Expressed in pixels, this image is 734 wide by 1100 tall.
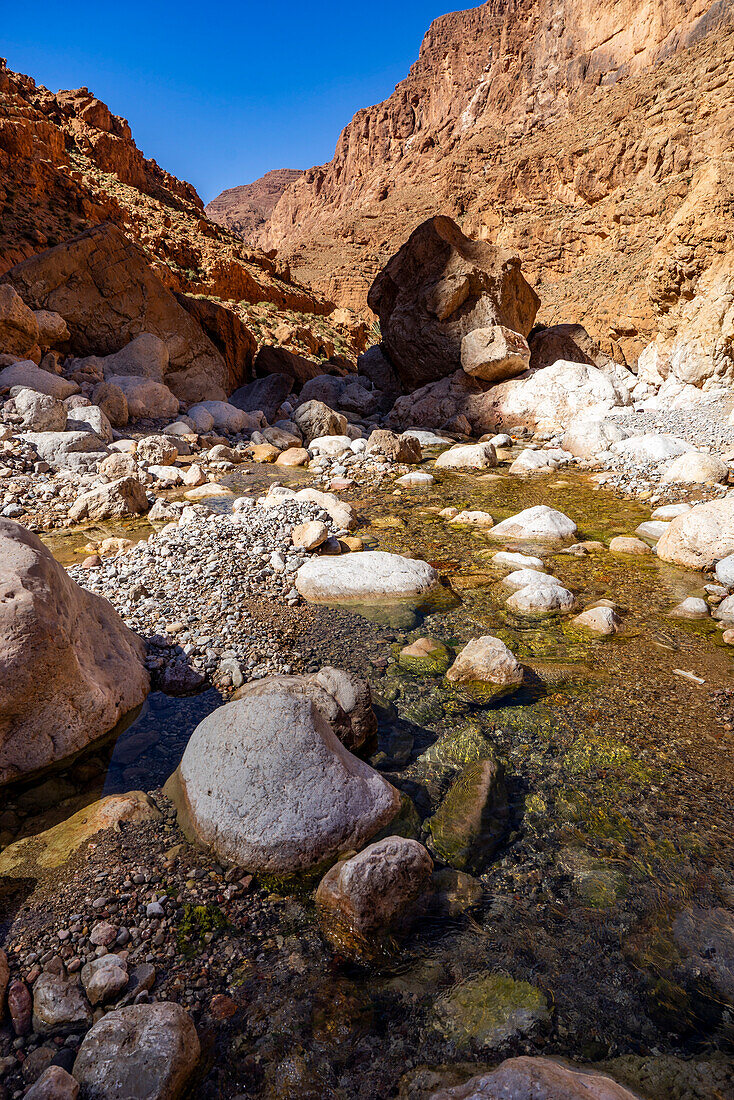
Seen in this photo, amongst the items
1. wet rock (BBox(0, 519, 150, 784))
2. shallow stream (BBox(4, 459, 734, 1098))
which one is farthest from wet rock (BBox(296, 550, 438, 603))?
wet rock (BBox(0, 519, 150, 784))

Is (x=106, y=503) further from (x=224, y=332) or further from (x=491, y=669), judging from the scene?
(x=224, y=332)

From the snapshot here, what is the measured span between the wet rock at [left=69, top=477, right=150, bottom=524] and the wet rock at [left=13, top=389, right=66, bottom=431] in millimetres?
3252

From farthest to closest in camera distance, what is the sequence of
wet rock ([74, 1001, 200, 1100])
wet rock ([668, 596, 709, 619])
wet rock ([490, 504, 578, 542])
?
1. wet rock ([490, 504, 578, 542])
2. wet rock ([668, 596, 709, 619])
3. wet rock ([74, 1001, 200, 1100])

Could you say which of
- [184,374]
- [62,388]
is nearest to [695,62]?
[184,374]

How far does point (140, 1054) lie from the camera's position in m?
1.48

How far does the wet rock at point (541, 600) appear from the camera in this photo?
4488 mm

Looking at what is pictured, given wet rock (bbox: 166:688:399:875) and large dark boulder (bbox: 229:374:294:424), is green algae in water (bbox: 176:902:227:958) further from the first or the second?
large dark boulder (bbox: 229:374:294:424)

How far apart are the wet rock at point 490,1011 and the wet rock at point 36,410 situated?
34.2ft

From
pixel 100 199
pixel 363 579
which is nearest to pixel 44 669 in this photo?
pixel 363 579

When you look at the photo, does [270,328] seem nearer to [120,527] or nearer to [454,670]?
[120,527]

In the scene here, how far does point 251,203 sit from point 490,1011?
409 ft

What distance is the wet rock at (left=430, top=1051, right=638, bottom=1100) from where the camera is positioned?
51.9 inches

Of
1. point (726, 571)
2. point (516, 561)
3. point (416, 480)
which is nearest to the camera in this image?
point (726, 571)

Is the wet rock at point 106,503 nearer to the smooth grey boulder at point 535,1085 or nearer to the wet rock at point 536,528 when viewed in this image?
the wet rock at point 536,528
